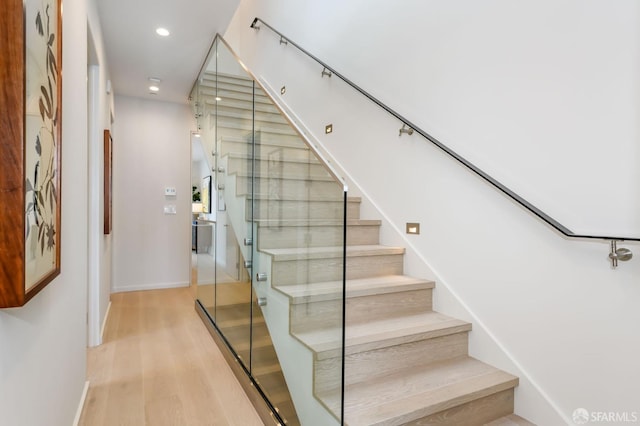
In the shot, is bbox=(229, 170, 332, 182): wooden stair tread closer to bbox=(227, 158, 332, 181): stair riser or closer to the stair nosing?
bbox=(227, 158, 332, 181): stair riser

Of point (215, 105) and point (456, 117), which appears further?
point (215, 105)

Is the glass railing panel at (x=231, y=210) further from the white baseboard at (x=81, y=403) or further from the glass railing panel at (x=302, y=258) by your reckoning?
the white baseboard at (x=81, y=403)

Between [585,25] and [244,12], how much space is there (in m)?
5.40

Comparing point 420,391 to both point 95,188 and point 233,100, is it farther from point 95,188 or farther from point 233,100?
point 95,188

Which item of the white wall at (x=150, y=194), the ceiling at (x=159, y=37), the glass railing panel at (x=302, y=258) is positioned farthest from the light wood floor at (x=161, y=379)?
the ceiling at (x=159, y=37)

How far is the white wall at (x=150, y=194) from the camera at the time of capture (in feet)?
16.4

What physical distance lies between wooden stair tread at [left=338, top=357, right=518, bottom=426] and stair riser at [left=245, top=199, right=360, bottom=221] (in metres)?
0.82

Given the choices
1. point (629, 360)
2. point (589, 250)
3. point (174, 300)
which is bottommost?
point (174, 300)

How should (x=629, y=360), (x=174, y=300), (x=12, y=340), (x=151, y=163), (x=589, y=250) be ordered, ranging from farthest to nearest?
(x=151, y=163) → (x=174, y=300) → (x=589, y=250) → (x=629, y=360) → (x=12, y=340)

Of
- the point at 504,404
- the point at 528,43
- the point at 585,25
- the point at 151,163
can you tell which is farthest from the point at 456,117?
the point at 151,163

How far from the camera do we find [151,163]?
204 inches

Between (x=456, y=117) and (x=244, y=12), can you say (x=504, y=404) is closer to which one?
(x=456, y=117)

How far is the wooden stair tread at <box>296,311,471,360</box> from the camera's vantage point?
1496 mm

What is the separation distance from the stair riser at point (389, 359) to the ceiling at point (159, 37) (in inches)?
121
